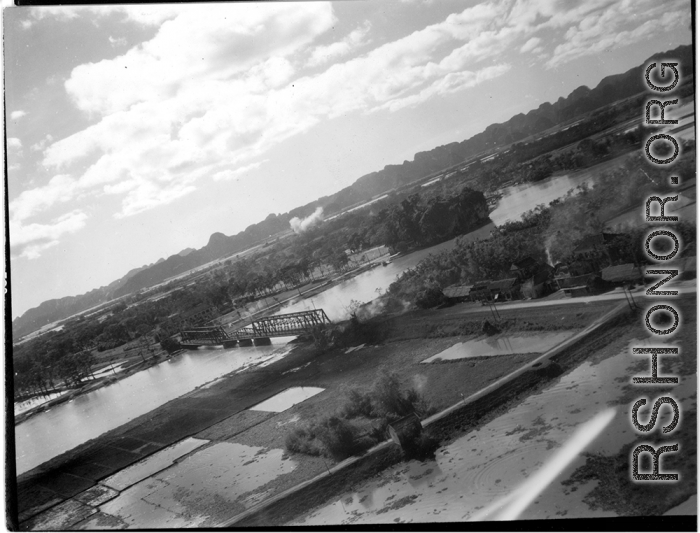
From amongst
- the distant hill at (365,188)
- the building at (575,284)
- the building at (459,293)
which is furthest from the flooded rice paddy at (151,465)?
the building at (575,284)

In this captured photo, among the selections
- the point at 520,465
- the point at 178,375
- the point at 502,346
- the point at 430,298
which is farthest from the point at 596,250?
the point at 178,375

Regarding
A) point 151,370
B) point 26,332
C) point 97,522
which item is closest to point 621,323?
point 151,370

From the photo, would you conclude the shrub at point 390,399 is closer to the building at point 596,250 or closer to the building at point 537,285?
the building at point 537,285

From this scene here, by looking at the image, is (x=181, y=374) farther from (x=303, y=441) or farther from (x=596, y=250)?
(x=596, y=250)

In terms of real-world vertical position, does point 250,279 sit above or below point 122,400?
above

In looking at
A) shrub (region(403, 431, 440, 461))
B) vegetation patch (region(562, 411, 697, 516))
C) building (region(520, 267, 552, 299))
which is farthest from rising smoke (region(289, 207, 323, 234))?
vegetation patch (region(562, 411, 697, 516))
